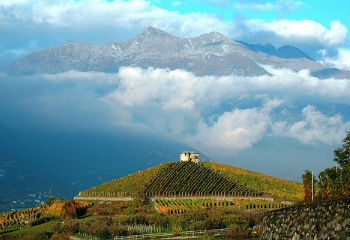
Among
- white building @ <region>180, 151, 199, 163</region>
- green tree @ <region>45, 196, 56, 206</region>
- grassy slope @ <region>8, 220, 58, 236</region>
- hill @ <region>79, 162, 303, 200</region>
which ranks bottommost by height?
grassy slope @ <region>8, 220, 58, 236</region>

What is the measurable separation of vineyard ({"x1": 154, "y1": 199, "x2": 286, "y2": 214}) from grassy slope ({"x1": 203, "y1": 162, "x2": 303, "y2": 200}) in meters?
9.08

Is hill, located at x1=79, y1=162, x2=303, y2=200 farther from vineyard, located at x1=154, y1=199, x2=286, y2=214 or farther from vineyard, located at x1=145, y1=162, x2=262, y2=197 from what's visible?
vineyard, located at x1=154, y1=199, x2=286, y2=214

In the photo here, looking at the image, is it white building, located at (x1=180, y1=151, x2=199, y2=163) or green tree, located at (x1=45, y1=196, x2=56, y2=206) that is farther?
white building, located at (x1=180, y1=151, x2=199, y2=163)

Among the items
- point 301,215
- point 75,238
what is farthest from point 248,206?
point 301,215

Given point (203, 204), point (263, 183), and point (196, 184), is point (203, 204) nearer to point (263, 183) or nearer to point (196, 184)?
point (196, 184)

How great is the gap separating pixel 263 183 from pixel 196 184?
66.8ft

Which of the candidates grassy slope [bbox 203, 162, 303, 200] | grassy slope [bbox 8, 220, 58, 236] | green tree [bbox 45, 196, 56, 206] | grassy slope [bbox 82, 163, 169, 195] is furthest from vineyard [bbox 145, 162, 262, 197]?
grassy slope [bbox 8, 220, 58, 236]

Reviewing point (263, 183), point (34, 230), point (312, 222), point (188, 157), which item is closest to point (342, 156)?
point (312, 222)

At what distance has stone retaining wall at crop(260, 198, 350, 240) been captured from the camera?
26.4 m

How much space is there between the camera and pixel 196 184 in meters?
135

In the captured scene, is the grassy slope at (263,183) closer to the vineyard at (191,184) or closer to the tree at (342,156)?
the vineyard at (191,184)

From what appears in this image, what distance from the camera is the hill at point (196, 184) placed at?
12862 centimetres

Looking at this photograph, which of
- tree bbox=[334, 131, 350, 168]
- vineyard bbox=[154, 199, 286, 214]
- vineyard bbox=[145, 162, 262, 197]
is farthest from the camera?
vineyard bbox=[145, 162, 262, 197]

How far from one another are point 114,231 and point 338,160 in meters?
41.1
